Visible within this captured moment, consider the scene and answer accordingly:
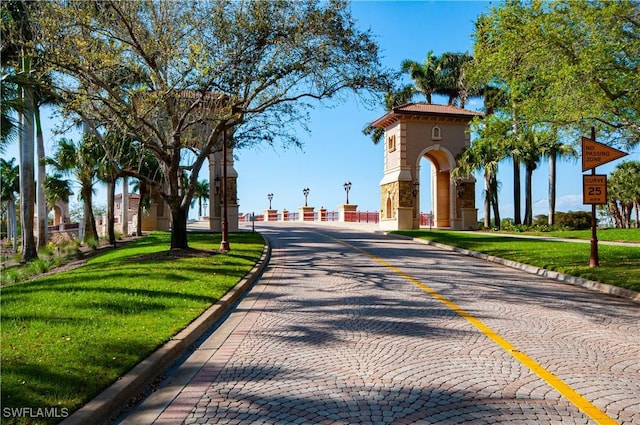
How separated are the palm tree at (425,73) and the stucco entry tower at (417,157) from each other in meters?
9.99

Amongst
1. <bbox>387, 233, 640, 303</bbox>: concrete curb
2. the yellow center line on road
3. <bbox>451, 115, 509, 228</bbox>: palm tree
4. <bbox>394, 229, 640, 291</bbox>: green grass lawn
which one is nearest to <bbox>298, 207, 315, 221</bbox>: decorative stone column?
<bbox>451, 115, 509, 228</bbox>: palm tree

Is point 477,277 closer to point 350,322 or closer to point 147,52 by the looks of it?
point 350,322

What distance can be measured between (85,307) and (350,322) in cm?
421

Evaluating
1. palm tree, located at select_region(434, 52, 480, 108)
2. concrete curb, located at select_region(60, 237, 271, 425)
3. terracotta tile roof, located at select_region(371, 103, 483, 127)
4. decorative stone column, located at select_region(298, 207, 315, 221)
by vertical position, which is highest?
palm tree, located at select_region(434, 52, 480, 108)

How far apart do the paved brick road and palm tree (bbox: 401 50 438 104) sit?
41.2 m

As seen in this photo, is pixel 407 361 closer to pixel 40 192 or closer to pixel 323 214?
pixel 40 192

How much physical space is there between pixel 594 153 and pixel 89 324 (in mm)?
12991

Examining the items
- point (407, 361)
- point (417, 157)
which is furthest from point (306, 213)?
point (407, 361)

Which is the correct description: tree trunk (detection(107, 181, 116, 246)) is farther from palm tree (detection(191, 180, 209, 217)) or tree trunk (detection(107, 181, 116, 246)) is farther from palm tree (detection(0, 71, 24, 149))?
palm tree (detection(191, 180, 209, 217))

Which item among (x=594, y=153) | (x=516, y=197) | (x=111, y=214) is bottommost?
(x=111, y=214)

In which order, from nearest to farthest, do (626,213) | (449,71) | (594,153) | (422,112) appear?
(594,153) → (422,112) → (449,71) → (626,213)

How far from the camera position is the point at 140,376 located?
16.8ft

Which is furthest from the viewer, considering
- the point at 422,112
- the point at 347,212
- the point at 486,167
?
the point at 347,212

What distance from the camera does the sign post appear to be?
13742 millimetres
